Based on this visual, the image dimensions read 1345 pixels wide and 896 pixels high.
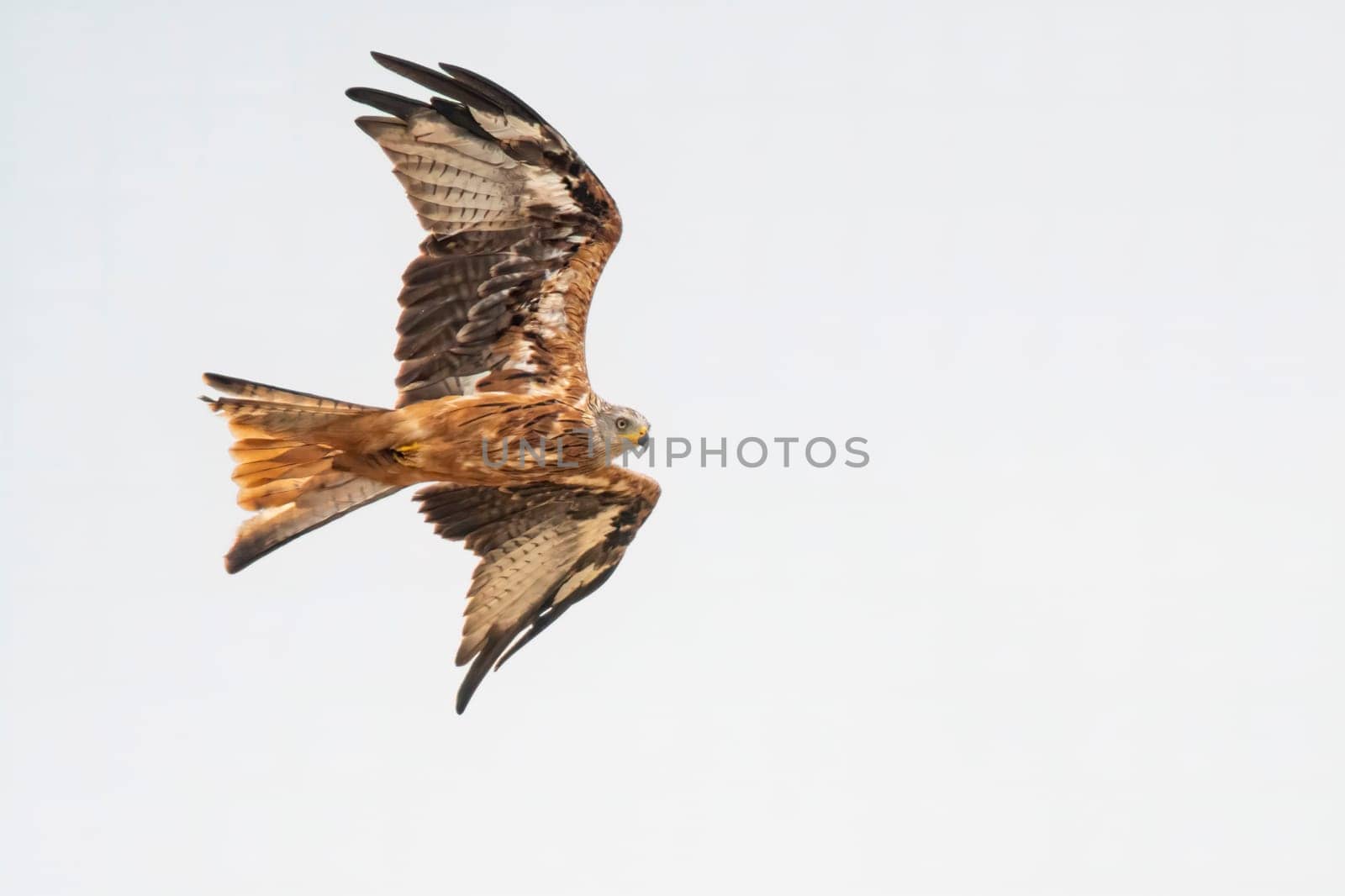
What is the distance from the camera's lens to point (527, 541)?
12031mm

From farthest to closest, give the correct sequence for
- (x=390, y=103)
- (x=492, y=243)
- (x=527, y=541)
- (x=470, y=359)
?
(x=527, y=541) → (x=470, y=359) → (x=492, y=243) → (x=390, y=103)

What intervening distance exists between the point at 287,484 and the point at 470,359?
4.34ft

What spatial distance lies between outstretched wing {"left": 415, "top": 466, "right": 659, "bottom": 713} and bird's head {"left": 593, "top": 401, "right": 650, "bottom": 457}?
0.69 meters

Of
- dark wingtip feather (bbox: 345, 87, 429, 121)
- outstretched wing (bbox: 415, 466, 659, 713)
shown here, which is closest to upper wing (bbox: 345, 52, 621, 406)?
dark wingtip feather (bbox: 345, 87, 429, 121)

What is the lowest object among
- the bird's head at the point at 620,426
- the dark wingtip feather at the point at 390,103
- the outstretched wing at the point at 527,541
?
the outstretched wing at the point at 527,541

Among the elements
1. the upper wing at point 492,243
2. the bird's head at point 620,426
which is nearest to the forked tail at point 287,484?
the upper wing at point 492,243

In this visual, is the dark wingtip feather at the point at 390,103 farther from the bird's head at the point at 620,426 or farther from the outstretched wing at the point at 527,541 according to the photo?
the outstretched wing at the point at 527,541

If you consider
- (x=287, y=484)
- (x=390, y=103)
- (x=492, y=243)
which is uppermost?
(x=390, y=103)

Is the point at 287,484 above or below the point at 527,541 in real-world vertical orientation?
above

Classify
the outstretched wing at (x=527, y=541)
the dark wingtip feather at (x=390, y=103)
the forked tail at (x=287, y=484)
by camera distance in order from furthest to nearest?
the outstretched wing at (x=527, y=541) → the forked tail at (x=287, y=484) → the dark wingtip feather at (x=390, y=103)

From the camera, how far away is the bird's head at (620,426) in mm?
11086

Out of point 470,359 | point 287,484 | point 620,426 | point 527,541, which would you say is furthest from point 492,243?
point 527,541

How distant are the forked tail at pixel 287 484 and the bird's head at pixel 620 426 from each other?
51.7 inches

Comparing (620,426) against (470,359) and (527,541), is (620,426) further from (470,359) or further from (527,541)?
(527,541)
